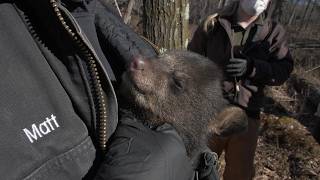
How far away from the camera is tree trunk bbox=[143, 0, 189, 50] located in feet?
12.6

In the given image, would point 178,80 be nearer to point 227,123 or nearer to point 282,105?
point 227,123

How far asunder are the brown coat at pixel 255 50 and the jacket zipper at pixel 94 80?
9.56 feet

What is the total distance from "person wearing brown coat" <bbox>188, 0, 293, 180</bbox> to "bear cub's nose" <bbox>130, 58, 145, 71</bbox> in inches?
91.1

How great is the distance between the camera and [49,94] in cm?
133

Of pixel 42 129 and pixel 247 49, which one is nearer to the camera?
pixel 42 129

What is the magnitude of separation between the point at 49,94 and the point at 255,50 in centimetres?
331

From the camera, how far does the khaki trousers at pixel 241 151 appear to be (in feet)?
15.0

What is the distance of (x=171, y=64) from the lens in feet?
7.88

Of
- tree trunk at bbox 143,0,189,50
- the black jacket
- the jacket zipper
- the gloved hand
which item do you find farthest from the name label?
the gloved hand

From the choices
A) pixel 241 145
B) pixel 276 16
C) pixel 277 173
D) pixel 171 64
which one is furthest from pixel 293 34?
pixel 171 64

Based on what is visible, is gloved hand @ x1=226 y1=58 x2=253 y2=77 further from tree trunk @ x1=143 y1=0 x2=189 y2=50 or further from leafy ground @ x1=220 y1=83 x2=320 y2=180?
leafy ground @ x1=220 y1=83 x2=320 y2=180

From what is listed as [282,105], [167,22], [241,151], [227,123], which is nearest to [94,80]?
[227,123]

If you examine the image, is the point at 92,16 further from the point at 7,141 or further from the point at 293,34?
the point at 293,34

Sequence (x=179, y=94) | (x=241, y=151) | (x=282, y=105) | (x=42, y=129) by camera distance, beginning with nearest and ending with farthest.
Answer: (x=42, y=129) → (x=179, y=94) → (x=241, y=151) → (x=282, y=105)
